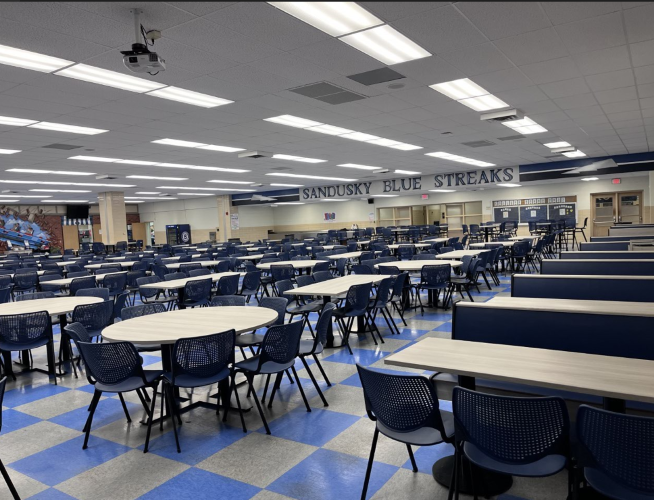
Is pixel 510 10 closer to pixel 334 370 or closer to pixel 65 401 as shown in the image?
pixel 334 370

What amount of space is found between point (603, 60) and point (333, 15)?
10.8 feet

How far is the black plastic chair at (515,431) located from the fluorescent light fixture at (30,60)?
4.48 metres

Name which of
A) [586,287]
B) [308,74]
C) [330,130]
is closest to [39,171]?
[330,130]

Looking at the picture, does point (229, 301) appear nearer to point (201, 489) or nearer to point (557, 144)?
point (201, 489)

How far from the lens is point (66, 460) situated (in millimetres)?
3039

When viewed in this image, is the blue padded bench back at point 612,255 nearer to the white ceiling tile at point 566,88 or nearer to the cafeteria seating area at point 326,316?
the cafeteria seating area at point 326,316

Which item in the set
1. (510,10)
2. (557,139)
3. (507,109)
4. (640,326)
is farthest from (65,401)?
(557,139)

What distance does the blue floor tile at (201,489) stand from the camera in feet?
8.39

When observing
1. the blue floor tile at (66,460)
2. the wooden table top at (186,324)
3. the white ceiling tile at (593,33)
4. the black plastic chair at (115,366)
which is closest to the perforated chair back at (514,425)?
A: the wooden table top at (186,324)

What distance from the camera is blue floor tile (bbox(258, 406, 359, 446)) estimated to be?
126 inches

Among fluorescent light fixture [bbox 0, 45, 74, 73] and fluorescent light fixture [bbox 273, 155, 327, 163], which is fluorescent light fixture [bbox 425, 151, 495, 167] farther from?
fluorescent light fixture [bbox 0, 45, 74, 73]

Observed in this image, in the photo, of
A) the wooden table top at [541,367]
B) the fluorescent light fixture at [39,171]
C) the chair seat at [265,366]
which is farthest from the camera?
the fluorescent light fixture at [39,171]

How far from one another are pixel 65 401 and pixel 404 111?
5.78m

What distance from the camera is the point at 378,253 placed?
1112cm
